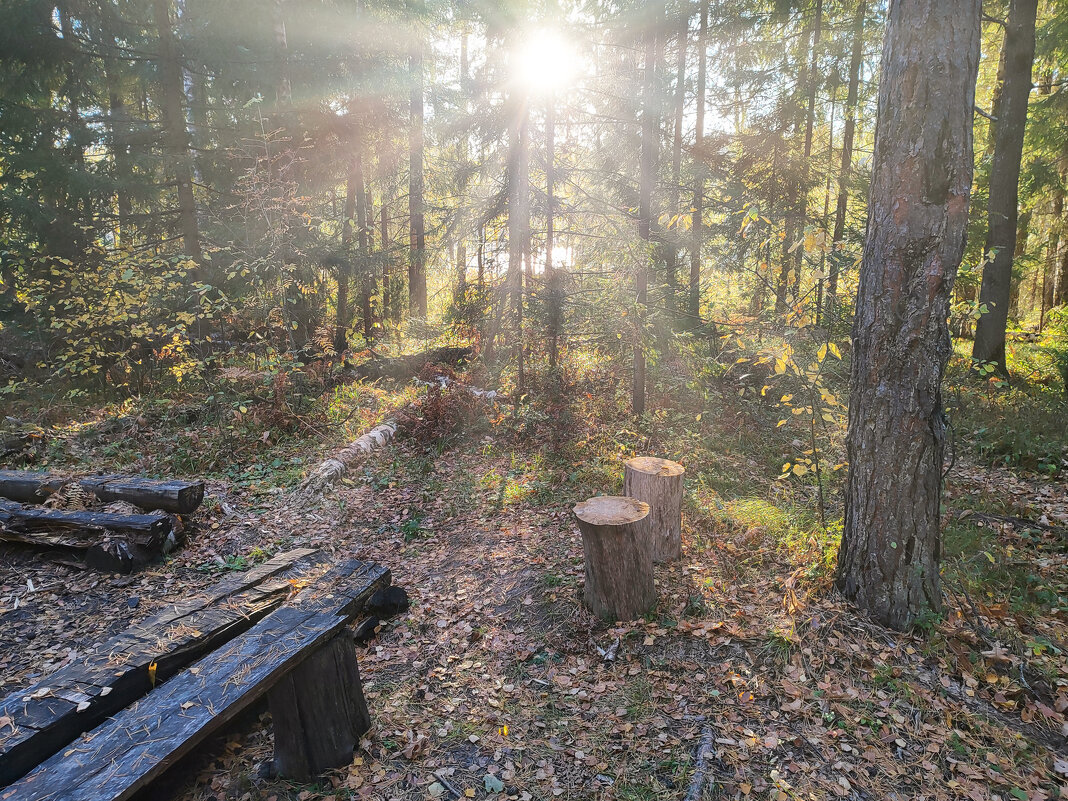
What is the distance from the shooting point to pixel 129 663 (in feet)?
10.9

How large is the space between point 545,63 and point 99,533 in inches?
395

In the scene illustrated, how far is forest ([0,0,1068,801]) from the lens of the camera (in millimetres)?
3449

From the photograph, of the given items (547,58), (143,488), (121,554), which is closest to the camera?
(121,554)

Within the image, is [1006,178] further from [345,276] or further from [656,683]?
[345,276]

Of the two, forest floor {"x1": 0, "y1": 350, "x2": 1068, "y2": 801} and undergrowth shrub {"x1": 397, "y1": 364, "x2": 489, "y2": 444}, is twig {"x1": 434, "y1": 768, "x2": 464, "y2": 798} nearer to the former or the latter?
forest floor {"x1": 0, "y1": 350, "x2": 1068, "y2": 801}

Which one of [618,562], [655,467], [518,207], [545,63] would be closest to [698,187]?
[545,63]

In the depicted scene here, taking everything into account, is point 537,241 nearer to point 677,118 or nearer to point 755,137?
point 755,137

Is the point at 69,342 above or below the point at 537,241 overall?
below

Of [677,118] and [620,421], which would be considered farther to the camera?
[677,118]

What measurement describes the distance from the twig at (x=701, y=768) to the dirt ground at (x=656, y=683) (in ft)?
0.07

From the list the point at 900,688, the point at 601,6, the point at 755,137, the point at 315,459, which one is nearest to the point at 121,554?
the point at 315,459

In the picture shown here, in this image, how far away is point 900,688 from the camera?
3.67m

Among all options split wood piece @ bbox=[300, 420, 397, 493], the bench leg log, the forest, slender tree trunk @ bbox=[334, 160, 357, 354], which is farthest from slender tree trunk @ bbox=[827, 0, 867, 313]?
the bench leg log

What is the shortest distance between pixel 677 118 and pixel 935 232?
14086mm
